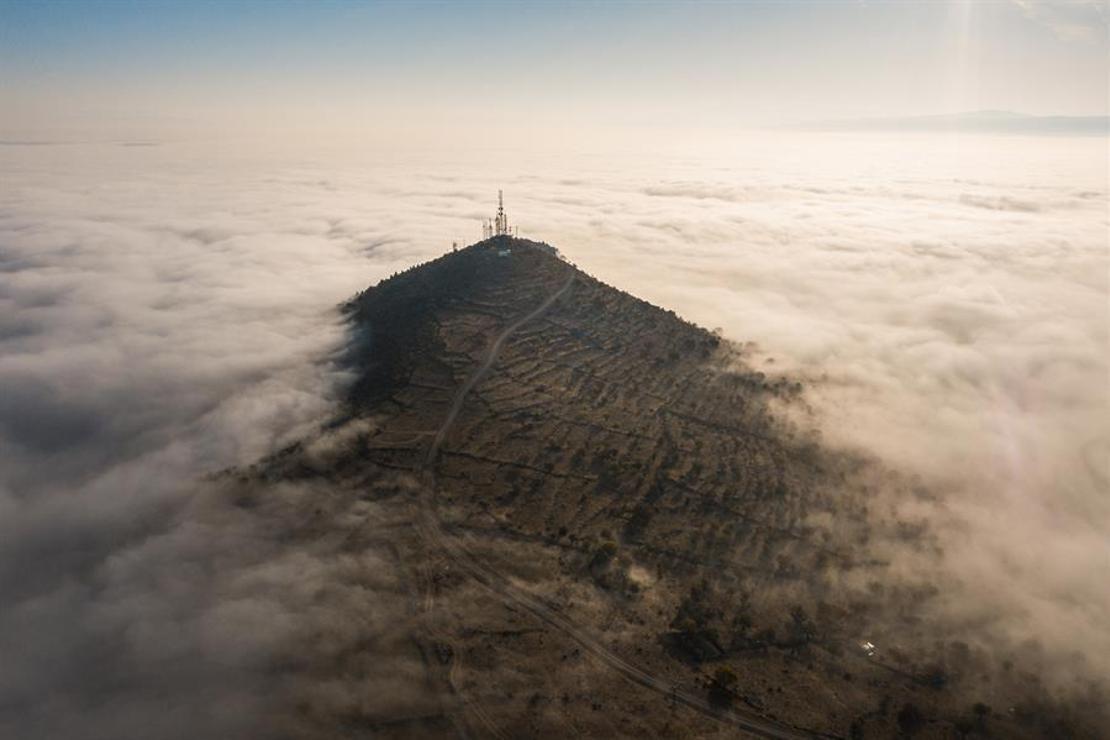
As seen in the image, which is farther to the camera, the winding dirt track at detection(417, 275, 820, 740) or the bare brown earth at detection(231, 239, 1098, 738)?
the bare brown earth at detection(231, 239, 1098, 738)

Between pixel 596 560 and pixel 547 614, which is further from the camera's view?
pixel 596 560

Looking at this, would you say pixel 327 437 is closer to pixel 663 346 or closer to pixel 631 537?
pixel 631 537

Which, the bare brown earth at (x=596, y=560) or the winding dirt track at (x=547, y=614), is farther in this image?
the bare brown earth at (x=596, y=560)

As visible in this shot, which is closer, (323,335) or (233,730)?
(233,730)

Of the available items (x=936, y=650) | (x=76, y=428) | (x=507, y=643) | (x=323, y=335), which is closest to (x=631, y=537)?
(x=507, y=643)
